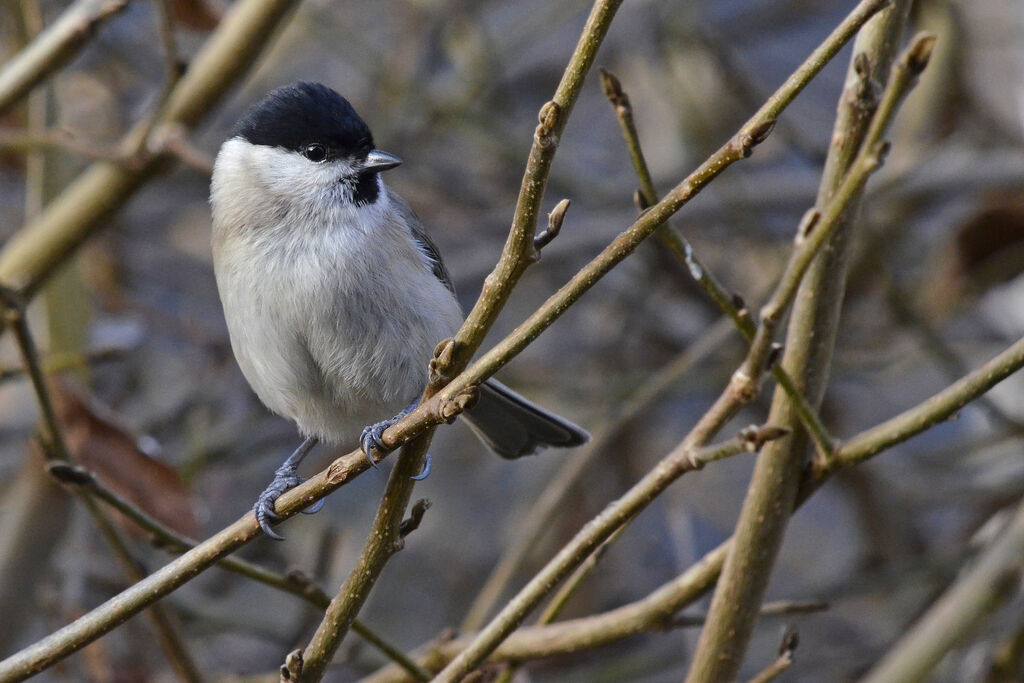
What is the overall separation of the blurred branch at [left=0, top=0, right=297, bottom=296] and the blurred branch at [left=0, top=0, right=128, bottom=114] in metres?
0.25

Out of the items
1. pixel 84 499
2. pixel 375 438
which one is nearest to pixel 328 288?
pixel 375 438

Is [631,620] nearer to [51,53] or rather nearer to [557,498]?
[557,498]

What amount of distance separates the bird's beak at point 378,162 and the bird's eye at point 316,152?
0.08 m

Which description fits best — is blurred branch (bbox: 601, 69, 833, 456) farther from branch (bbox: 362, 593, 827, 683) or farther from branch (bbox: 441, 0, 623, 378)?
branch (bbox: 362, 593, 827, 683)

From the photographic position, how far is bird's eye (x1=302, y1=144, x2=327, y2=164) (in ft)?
7.09

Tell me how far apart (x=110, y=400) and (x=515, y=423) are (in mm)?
1977

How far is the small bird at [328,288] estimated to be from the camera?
2027 millimetres

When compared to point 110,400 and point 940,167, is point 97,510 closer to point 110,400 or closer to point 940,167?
point 110,400

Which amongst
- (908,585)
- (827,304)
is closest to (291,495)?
(827,304)

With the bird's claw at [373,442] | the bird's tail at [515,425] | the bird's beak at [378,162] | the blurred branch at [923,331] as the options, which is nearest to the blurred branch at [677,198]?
the bird's claw at [373,442]

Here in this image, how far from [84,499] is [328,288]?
0.56 m

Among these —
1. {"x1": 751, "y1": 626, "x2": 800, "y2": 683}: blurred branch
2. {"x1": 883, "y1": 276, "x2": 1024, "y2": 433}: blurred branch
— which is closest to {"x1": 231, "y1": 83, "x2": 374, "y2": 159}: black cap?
{"x1": 751, "y1": 626, "x2": 800, "y2": 683}: blurred branch

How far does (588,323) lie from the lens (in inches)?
165

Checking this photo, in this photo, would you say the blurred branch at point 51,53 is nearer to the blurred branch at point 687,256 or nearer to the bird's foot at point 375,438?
the bird's foot at point 375,438
